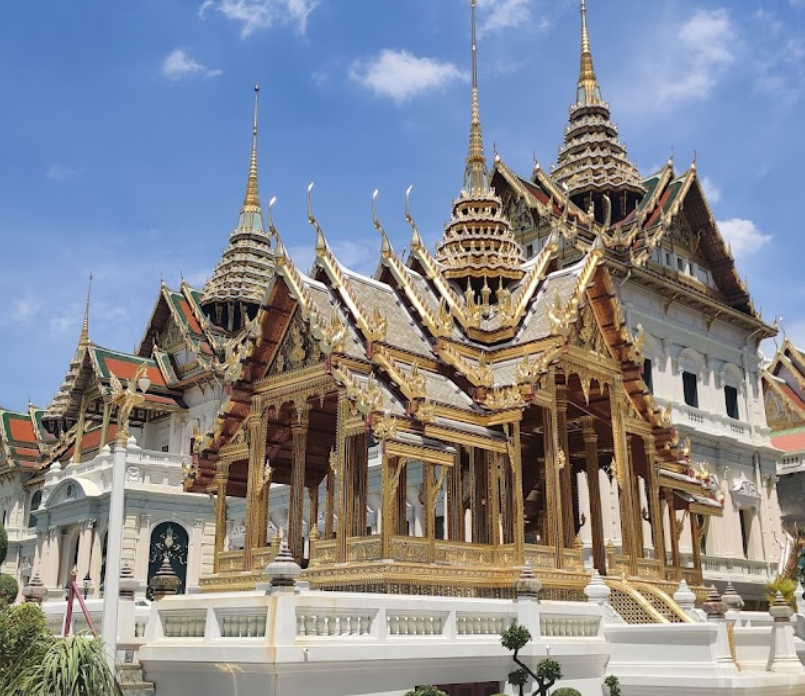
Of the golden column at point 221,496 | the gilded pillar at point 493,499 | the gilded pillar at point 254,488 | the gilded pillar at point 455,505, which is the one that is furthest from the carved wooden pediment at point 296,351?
the gilded pillar at point 493,499

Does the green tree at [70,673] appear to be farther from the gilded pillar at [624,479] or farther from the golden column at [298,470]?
the gilded pillar at [624,479]

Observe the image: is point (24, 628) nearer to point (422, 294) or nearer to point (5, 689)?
point (5, 689)

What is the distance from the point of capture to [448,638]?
8.64 meters

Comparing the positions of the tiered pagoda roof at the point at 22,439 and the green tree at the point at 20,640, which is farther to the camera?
the tiered pagoda roof at the point at 22,439

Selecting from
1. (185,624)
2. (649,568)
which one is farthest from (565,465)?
(185,624)

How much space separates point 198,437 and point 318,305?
8.37ft

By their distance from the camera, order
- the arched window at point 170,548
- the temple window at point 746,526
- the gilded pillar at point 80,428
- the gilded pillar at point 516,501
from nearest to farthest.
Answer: the gilded pillar at point 516,501
the temple window at point 746,526
the arched window at point 170,548
the gilded pillar at point 80,428

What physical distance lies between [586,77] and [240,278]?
62.6ft

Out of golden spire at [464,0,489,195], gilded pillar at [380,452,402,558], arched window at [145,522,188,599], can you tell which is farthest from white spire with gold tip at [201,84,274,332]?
gilded pillar at [380,452,402,558]

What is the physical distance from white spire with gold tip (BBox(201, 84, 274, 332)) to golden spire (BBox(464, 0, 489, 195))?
32.3 meters

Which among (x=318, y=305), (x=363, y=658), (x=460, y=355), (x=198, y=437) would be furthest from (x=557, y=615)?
(x=198, y=437)

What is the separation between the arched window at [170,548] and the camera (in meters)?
37.2

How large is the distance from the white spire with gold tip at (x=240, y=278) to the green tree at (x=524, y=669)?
38914 millimetres

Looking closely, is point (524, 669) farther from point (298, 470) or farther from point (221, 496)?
point (221, 496)
